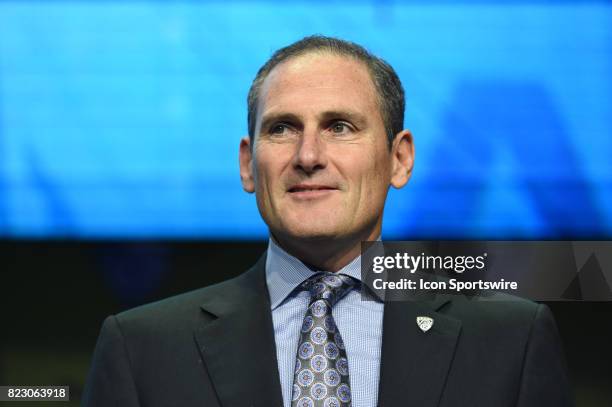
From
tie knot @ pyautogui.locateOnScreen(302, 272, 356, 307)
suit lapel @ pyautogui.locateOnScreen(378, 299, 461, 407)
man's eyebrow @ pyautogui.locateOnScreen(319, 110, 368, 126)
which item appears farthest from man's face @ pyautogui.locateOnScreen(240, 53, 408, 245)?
suit lapel @ pyautogui.locateOnScreen(378, 299, 461, 407)

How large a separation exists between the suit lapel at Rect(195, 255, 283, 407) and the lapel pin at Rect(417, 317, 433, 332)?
33 cm

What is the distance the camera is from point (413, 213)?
10.7ft

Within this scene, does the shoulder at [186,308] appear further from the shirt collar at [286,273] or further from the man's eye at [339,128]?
the man's eye at [339,128]

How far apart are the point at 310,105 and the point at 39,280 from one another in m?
1.82

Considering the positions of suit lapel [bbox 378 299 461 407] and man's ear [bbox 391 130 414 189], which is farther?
man's ear [bbox 391 130 414 189]

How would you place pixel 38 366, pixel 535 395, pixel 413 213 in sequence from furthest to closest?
pixel 38 366, pixel 413 213, pixel 535 395

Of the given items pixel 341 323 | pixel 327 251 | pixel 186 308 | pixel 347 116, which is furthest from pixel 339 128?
pixel 186 308

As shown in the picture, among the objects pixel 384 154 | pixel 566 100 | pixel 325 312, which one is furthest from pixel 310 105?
pixel 566 100

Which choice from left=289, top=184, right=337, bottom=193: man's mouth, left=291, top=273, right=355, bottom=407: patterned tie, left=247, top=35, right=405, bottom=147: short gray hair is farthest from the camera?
left=247, top=35, right=405, bottom=147: short gray hair

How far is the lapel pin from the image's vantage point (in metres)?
2.06

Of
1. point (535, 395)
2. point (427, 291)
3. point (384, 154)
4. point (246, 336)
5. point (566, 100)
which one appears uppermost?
point (566, 100)

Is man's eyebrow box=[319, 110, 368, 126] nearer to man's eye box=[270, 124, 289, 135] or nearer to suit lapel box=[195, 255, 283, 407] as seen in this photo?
man's eye box=[270, 124, 289, 135]

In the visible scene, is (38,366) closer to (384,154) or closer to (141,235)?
(141,235)

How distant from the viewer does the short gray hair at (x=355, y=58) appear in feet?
7.41
